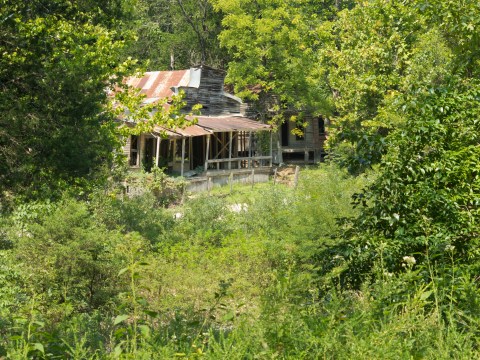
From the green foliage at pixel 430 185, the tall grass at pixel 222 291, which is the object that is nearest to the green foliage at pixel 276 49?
the tall grass at pixel 222 291

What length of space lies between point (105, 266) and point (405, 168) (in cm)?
651

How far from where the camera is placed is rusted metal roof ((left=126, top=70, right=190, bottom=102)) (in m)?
38.1

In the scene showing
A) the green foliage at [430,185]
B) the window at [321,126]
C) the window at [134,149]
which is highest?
the green foliage at [430,185]

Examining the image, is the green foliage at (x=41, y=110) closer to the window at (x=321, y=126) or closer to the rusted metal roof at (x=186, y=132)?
the rusted metal roof at (x=186, y=132)

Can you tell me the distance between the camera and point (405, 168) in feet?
26.2

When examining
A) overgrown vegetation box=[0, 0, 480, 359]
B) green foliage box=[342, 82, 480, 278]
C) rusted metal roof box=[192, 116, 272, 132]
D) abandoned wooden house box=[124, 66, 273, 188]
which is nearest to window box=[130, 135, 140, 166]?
abandoned wooden house box=[124, 66, 273, 188]

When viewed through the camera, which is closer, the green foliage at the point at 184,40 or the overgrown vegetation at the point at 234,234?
the overgrown vegetation at the point at 234,234

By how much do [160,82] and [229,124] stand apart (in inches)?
199

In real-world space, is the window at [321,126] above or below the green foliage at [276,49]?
below

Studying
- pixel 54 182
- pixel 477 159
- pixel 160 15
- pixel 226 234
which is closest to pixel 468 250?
pixel 477 159

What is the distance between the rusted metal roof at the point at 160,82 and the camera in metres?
38.1

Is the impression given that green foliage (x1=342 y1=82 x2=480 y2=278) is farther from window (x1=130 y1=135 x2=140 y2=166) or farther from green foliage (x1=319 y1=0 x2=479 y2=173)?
window (x1=130 y1=135 x2=140 y2=166)

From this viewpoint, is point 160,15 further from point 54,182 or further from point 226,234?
point 54,182

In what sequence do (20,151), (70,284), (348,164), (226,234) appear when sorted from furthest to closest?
1. (226,234)
2. (70,284)
3. (20,151)
4. (348,164)
